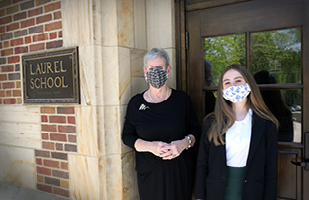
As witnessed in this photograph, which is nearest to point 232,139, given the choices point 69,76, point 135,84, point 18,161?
point 135,84

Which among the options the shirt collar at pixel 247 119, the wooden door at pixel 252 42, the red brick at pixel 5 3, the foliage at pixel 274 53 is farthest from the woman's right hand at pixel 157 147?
the red brick at pixel 5 3

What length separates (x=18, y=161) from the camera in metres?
3.17

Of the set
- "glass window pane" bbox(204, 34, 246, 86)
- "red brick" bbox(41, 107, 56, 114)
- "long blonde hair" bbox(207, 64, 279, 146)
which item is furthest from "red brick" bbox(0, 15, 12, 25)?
"long blonde hair" bbox(207, 64, 279, 146)

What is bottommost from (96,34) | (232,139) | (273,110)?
(232,139)

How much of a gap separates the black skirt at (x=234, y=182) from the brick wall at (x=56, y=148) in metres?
1.59

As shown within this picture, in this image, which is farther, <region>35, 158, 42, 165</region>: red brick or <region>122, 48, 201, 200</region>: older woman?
<region>35, 158, 42, 165</region>: red brick

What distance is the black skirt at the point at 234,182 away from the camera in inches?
73.9

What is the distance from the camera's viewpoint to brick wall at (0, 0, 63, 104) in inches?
109

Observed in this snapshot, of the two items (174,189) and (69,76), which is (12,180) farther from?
(174,189)

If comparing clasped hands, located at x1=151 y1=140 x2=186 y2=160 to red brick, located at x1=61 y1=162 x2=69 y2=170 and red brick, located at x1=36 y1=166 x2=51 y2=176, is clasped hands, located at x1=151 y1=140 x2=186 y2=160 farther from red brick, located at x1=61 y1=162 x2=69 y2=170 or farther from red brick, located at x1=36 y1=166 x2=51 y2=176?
red brick, located at x1=36 y1=166 x2=51 y2=176

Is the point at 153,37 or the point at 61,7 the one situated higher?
the point at 61,7

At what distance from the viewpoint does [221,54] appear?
2.61 m

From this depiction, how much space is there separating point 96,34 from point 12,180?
222 centimetres

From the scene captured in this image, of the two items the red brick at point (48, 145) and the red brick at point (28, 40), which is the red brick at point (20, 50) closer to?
the red brick at point (28, 40)
